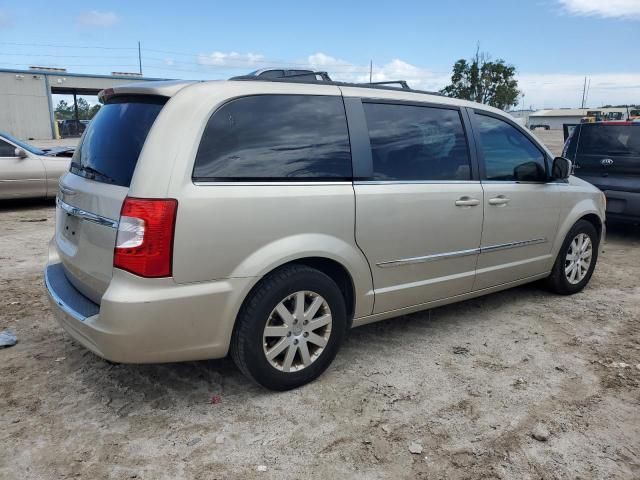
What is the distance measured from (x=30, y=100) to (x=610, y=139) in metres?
38.5

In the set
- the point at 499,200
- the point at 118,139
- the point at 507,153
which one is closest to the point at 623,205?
the point at 507,153

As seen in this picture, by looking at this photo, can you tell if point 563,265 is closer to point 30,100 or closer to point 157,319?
point 157,319

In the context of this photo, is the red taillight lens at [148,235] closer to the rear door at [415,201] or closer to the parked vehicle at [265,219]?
the parked vehicle at [265,219]

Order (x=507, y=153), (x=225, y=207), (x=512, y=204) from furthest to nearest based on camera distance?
(x=507, y=153) → (x=512, y=204) → (x=225, y=207)

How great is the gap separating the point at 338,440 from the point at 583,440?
4.14ft

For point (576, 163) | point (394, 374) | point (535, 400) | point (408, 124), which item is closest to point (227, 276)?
point (394, 374)

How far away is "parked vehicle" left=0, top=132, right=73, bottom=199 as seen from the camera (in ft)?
28.8

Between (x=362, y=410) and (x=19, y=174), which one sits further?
(x=19, y=174)

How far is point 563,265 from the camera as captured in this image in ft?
15.8

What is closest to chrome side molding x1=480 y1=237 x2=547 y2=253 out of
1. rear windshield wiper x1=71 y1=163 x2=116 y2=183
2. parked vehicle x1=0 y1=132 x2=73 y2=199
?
rear windshield wiper x1=71 y1=163 x2=116 y2=183

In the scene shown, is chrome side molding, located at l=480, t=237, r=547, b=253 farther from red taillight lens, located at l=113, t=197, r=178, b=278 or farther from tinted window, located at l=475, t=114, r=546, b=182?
red taillight lens, located at l=113, t=197, r=178, b=278

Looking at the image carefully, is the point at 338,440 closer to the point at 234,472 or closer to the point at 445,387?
the point at 234,472

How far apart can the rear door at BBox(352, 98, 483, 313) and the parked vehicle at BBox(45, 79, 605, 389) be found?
0.04ft

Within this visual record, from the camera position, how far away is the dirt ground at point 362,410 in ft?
8.19
